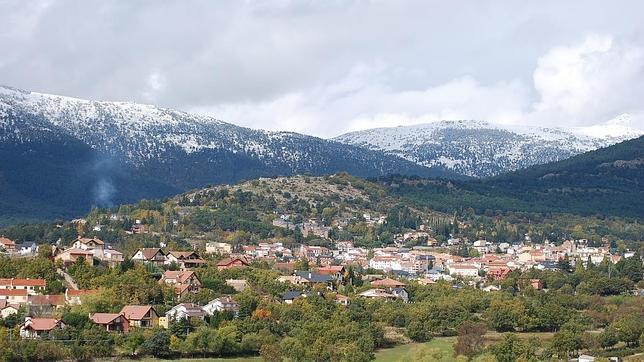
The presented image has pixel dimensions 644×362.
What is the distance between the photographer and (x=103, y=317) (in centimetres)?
7288

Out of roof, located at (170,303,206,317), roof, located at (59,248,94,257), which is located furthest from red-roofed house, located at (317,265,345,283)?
roof, located at (170,303,206,317)

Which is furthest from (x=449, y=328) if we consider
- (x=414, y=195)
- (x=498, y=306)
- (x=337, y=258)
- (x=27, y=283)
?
(x=414, y=195)

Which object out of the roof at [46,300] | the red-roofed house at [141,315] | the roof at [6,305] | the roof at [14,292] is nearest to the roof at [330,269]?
the red-roofed house at [141,315]

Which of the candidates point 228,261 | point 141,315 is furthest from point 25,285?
point 228,261

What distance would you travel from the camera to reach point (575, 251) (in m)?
142

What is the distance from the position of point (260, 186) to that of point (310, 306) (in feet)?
306

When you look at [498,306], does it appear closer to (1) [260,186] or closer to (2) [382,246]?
(2) [382,246]

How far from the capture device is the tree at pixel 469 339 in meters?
69.3

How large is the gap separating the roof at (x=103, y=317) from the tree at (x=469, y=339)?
72.4ft

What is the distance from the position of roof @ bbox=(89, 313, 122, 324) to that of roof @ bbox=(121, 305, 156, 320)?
129 centimetres

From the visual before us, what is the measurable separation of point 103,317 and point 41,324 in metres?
4.31

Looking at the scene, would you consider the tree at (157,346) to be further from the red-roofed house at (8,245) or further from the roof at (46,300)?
the red-roofed house at (8,245)

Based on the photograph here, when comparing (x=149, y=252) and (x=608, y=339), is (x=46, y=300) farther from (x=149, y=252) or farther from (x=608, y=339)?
(x=608, y=339)

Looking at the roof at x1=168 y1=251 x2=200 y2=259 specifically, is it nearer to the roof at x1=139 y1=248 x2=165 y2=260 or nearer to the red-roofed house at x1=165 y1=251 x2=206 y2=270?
the red-roofed house at x1=165 y1=251 x2=206 y2=270
